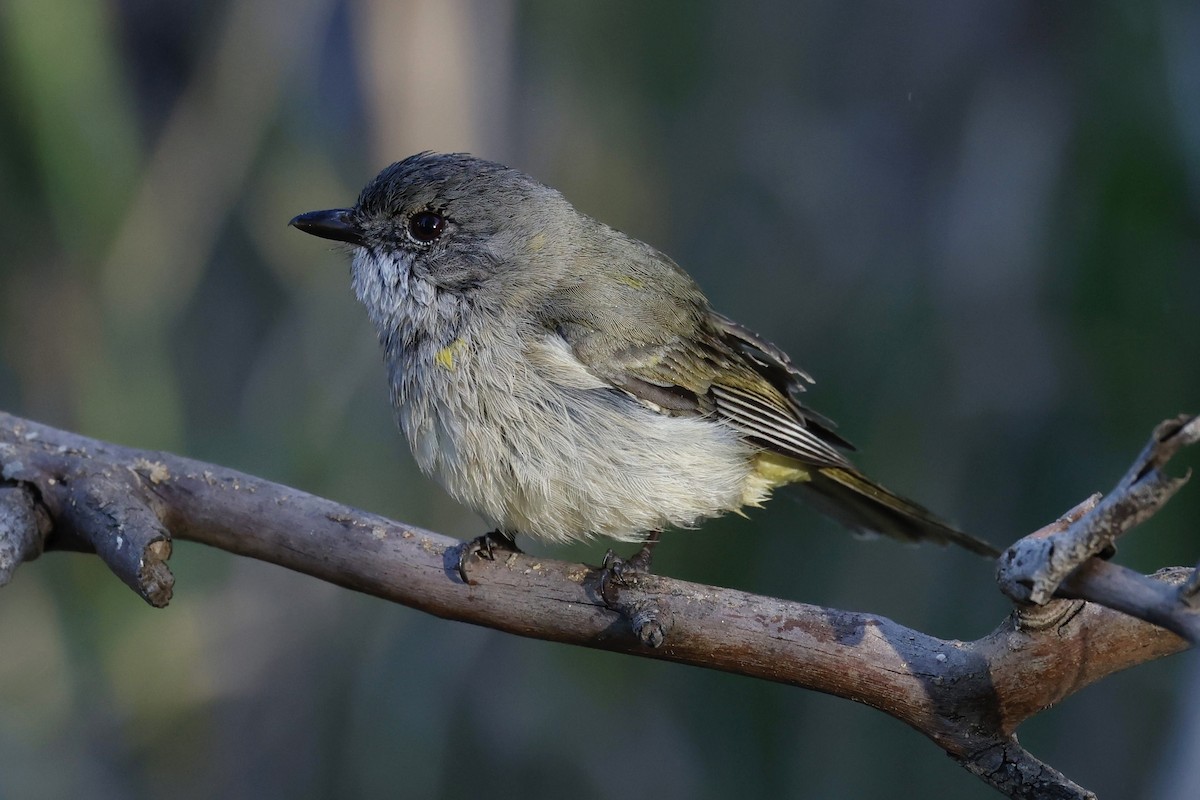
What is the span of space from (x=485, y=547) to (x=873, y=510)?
1000 mm

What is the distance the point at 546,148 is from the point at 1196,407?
2.09m

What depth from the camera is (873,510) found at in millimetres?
2736

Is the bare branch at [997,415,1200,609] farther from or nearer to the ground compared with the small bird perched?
nearer to the ground

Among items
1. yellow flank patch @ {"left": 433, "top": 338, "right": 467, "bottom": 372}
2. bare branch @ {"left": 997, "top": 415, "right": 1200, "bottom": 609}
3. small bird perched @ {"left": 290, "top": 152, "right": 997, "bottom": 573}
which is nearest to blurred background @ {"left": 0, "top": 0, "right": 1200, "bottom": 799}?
small bird perched @ {"left": 290, "top": 152, "right": 997, "bottom": 573}

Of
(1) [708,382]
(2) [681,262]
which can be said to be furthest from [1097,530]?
(2) [681,262]

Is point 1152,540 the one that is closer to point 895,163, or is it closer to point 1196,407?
point 1196,407

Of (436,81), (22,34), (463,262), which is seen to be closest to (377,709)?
(463,262)

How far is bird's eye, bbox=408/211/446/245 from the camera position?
2.55 m

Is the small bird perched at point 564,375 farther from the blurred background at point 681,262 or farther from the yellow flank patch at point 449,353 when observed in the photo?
the blurred background at point 681,262

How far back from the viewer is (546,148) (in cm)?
397

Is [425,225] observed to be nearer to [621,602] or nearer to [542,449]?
[542,449]

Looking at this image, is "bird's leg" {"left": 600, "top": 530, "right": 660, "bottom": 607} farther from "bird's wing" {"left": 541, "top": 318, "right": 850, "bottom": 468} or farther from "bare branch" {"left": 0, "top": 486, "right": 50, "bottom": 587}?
"bare branch" {"left": 0, "top": 486, "right": 50, "bottom": 587}

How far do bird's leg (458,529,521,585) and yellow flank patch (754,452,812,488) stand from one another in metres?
0.59

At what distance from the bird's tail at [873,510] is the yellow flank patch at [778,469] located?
1.3 inches
